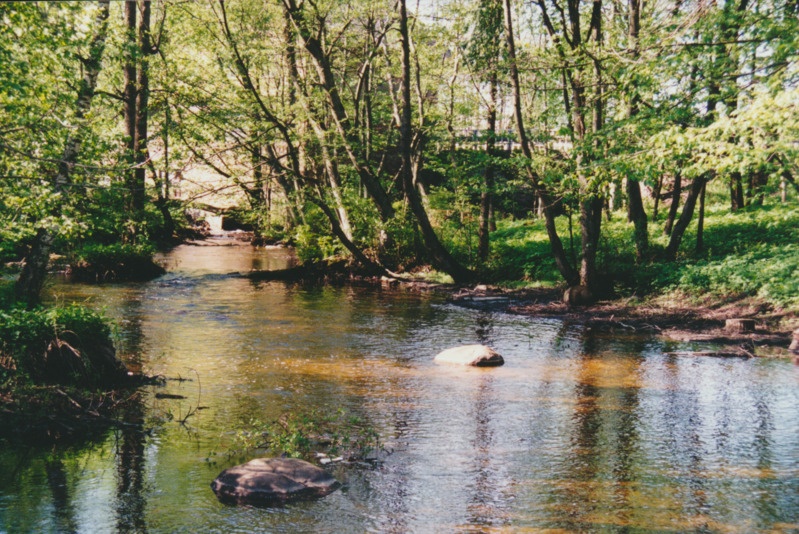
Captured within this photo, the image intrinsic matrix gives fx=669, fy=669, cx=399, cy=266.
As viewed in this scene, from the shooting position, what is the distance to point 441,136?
80.0 ft

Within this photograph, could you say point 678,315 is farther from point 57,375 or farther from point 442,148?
point 57,375

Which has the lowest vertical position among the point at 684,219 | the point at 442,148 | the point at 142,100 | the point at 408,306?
the point at 408,306

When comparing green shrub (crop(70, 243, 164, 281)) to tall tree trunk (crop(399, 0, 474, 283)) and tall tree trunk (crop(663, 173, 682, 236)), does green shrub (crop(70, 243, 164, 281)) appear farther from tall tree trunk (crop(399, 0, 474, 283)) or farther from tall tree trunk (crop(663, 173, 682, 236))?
tall tree trunk (crop(663, 173, 682, 236))

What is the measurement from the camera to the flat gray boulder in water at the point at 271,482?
6.62 meters

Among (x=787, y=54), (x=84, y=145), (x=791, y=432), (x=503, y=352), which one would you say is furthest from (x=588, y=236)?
(x=84, y=145)

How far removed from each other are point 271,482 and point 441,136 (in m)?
19.1

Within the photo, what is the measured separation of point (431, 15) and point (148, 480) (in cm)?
2110

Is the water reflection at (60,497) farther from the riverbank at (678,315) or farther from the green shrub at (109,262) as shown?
the green shrub at (109,262)

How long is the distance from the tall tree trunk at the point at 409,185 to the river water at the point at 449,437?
5.96m

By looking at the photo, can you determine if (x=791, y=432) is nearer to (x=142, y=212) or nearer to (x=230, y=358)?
(x=230, y=358)

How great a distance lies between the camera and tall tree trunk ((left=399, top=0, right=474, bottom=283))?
19.9 m

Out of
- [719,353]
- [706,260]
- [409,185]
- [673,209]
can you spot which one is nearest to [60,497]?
[719,353]

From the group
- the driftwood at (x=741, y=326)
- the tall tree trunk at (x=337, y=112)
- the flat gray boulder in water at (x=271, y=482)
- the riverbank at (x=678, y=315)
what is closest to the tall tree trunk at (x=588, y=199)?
the riverbank at (x=678, y=315)

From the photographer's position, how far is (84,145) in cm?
1082
